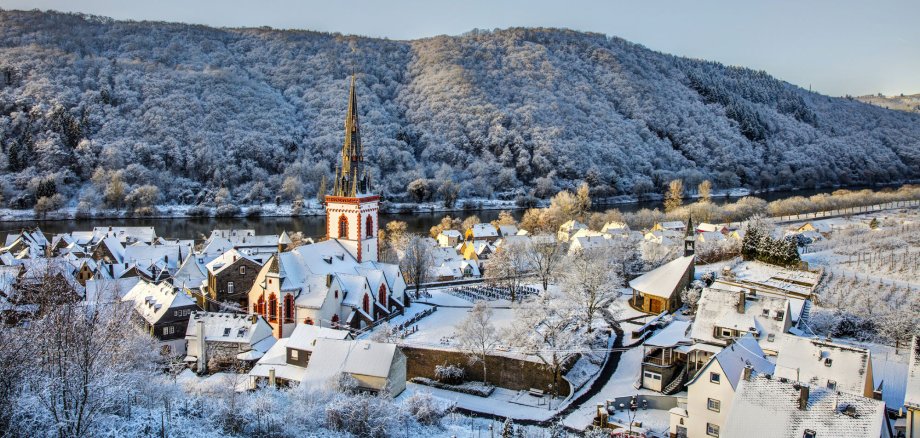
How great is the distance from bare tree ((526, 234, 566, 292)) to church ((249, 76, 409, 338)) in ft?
39.5

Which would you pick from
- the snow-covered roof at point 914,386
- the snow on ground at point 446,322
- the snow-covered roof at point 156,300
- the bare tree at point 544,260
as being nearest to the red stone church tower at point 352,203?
the snow on ground at point 446,322

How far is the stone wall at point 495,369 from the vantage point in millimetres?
32562

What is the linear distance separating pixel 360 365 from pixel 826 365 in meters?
18.9

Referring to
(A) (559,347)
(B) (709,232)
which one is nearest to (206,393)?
(A) (559,347)

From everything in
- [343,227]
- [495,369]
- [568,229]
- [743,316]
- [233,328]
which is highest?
[343,227]

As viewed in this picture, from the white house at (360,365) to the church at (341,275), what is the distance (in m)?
6.40

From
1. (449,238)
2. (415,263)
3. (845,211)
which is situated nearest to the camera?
(415,263)

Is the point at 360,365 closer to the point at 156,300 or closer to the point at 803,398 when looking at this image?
the point at 156,300

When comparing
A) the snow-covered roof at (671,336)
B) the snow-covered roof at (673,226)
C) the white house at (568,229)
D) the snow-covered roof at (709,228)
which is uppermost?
the snow-covered roof at (709,228)

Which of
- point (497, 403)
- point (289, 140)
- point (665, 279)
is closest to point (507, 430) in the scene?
point (497, 403)

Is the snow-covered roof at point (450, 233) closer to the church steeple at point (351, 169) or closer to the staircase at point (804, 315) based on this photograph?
the church steeple at point (351, 169)

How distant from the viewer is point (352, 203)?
4303cm

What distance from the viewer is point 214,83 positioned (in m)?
177

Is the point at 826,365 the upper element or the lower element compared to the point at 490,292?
upper
